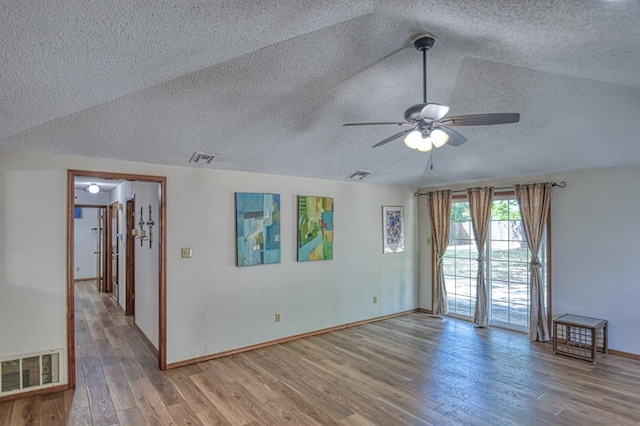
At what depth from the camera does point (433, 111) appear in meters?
2.22

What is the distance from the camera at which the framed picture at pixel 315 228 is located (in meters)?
5.00

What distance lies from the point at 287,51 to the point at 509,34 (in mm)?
1414

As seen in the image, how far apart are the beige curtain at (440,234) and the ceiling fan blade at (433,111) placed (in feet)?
13.1

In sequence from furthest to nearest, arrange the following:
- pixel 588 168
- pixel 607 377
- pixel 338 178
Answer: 1. pixel 338 178
2. pixel 588 168
3. pixel 607 377

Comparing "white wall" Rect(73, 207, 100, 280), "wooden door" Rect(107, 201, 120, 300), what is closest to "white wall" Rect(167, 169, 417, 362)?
"wooden door" Rect(107, 201, 120, 300)

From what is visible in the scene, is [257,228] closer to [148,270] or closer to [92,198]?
[148,270]

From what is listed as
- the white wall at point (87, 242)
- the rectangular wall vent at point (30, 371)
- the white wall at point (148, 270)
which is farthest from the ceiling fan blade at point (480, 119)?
the white wall at point (87, 242)

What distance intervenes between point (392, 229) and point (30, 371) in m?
5.04

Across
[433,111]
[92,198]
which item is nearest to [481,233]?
[433,111]

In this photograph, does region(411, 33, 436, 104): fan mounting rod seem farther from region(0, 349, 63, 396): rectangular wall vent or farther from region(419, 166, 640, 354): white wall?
region(0, 349, 63, 396): rectangular wall vent

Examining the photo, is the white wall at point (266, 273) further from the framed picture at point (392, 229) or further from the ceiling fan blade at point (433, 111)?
the ceiling fan blade at point (433, 111)

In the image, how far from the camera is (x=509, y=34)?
83.9 inches

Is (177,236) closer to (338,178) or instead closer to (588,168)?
(338,178)

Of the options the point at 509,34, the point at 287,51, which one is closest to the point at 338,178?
the point at 287,51
